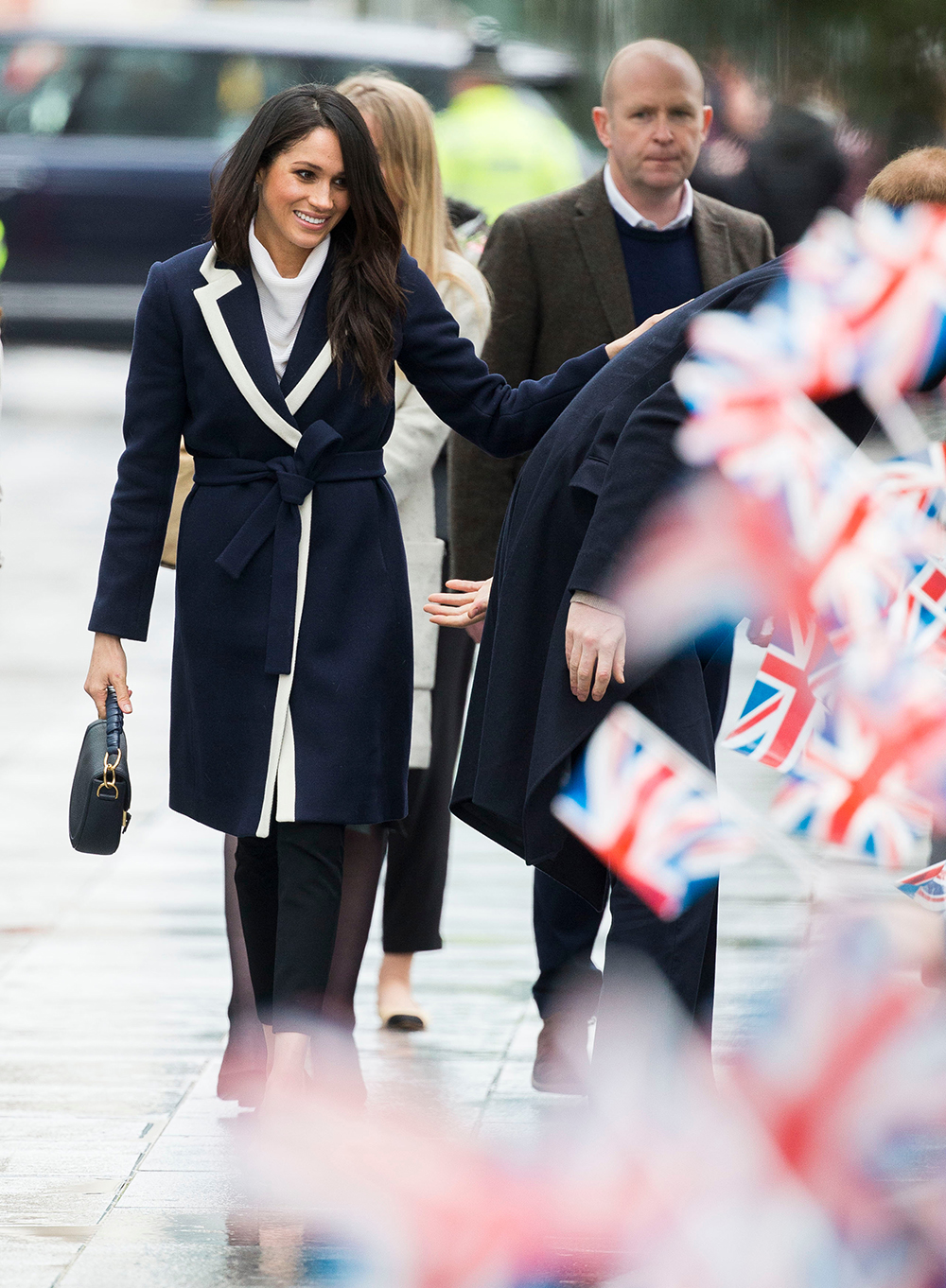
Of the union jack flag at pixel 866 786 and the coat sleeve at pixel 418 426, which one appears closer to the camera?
the union jack flag at pixel 866 786

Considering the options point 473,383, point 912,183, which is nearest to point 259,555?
point 473,383

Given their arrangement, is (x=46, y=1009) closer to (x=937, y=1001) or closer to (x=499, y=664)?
(x=499, y=664)

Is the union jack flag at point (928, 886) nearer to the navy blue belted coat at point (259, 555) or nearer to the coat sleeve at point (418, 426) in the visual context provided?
the navy blue belted coat at point (259, 555)

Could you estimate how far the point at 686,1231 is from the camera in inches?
61.2

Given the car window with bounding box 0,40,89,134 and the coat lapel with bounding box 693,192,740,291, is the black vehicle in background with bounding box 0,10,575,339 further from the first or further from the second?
the coat lapel with bounding box 693,192,740,291

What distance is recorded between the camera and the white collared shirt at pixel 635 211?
13.2 ft

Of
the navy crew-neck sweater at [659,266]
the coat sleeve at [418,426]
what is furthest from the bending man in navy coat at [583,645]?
the navy crew-neck sweater at [659,266]

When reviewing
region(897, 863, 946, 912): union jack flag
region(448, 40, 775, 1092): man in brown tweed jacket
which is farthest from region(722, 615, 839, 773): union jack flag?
region(448, 40, 775, 1092): man in brown tweed jacket

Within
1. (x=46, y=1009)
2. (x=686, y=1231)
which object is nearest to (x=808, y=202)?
(x=46, y=1009)

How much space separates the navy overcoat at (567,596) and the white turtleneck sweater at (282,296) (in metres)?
0.44

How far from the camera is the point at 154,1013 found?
13.8 ft

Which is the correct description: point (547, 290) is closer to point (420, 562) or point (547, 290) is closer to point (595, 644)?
point (420, 562)

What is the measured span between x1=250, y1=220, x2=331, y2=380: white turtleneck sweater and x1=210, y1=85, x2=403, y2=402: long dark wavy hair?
1.0 inches

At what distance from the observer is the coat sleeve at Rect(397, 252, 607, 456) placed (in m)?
3.42
